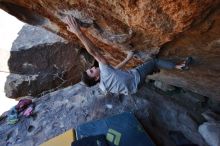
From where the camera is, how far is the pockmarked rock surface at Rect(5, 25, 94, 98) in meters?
6.32

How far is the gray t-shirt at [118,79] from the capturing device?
10.9 ft

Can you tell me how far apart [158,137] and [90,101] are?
149 cm

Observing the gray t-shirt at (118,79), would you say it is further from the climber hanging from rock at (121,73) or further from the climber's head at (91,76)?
the climber's head at (91,76)

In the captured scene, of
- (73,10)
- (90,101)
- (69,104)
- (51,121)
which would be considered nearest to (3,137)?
(51,121)

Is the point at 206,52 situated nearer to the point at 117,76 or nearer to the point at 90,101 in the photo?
the point at 117,76

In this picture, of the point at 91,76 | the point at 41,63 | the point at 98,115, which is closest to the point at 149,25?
the point at 91,76

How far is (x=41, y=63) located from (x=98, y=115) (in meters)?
2.48

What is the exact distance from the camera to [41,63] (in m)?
6.52

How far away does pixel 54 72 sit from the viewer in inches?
261

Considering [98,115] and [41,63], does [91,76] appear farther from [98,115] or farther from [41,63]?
[41,63]

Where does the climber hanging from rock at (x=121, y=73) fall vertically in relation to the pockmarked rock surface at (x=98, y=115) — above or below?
above

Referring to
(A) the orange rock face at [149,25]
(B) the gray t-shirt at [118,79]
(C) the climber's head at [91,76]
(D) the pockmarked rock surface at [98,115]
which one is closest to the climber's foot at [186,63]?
(A) the orange rock face at [149,25]

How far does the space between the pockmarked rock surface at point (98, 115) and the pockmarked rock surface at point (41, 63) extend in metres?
1.32

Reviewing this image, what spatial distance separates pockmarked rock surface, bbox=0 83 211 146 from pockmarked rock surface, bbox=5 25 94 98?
4.32 ft
